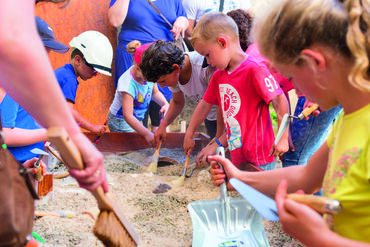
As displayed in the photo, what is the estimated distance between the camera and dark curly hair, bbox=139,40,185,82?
2344mm

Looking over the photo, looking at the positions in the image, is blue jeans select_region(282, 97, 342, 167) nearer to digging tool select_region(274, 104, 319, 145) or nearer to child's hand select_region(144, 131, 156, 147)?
digging tool select_region(274, 104, 319, 145)

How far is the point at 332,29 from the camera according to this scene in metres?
0.68

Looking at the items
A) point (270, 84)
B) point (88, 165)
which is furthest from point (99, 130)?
point (88, 165)

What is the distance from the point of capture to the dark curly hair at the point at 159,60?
7.69 feet

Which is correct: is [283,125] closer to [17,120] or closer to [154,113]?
[17,120]

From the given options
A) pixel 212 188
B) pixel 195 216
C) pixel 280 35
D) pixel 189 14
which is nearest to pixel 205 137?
pixel 212 188

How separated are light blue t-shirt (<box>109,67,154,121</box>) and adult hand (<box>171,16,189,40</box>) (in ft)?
1.79

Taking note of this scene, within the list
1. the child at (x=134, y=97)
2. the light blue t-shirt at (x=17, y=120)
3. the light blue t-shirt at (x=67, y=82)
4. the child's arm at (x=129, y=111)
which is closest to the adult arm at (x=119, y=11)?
the child at (x=134, y=97)

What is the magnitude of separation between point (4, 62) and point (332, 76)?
0.69 meters

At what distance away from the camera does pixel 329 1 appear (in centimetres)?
69

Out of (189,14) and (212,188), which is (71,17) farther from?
(212,188)

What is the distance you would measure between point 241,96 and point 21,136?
3.83 feet

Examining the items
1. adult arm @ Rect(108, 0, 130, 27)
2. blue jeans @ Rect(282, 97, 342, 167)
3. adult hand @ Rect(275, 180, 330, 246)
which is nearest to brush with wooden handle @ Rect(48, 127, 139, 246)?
adult hand @ Rect(275, 180, 330, 246)

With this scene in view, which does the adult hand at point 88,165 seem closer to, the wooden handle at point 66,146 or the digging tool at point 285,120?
the wooden handle at point 66,146
